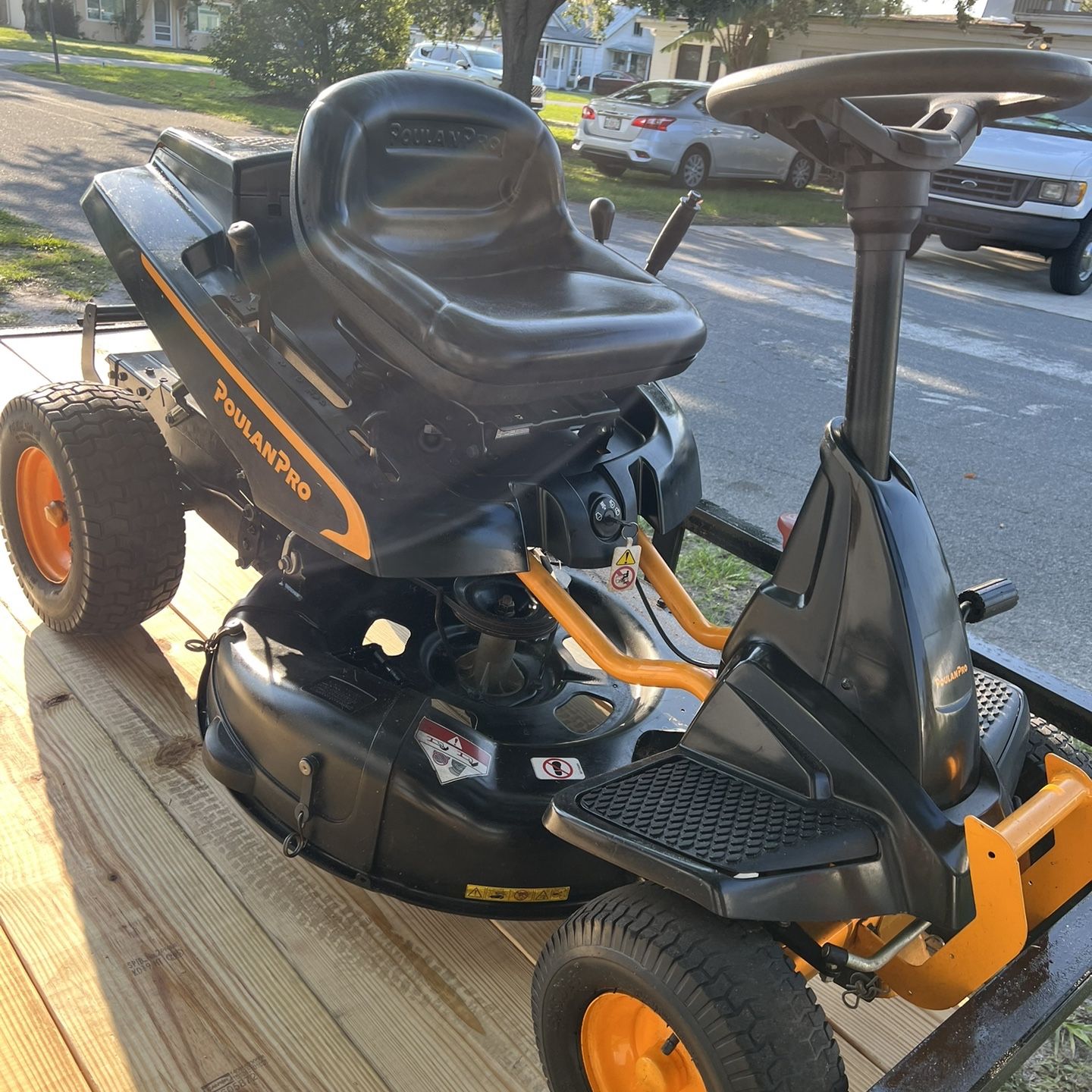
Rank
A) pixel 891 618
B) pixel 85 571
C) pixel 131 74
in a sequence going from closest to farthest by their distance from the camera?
pixel 891 618
pixel 85 571
pixel 131 74

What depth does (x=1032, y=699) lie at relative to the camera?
1.94 meters

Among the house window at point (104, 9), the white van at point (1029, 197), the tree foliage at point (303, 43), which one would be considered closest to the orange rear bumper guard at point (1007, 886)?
the white van at point (1029, 197)

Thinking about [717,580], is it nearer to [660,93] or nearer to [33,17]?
[660,93]

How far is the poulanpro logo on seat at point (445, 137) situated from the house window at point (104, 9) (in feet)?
115

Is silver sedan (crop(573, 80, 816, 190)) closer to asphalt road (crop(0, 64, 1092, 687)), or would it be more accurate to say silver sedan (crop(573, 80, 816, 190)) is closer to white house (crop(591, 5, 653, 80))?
asphalt road (crop(0, 64, 1092, 687))

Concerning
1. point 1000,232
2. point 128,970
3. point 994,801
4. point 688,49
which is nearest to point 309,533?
point 128,970

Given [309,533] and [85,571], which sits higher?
[309,533]

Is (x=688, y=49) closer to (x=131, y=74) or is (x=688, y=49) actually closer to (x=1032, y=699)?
(x=131, y=74)

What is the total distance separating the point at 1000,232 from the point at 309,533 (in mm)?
7652

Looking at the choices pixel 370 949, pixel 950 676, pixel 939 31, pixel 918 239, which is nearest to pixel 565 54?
pixel 939 31

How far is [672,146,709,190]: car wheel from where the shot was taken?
11.9 m

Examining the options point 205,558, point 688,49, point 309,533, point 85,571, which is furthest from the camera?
point 688,49

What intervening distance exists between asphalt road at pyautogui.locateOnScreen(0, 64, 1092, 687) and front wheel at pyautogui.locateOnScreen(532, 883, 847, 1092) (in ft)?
6.82

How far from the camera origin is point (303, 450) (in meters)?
1.89
